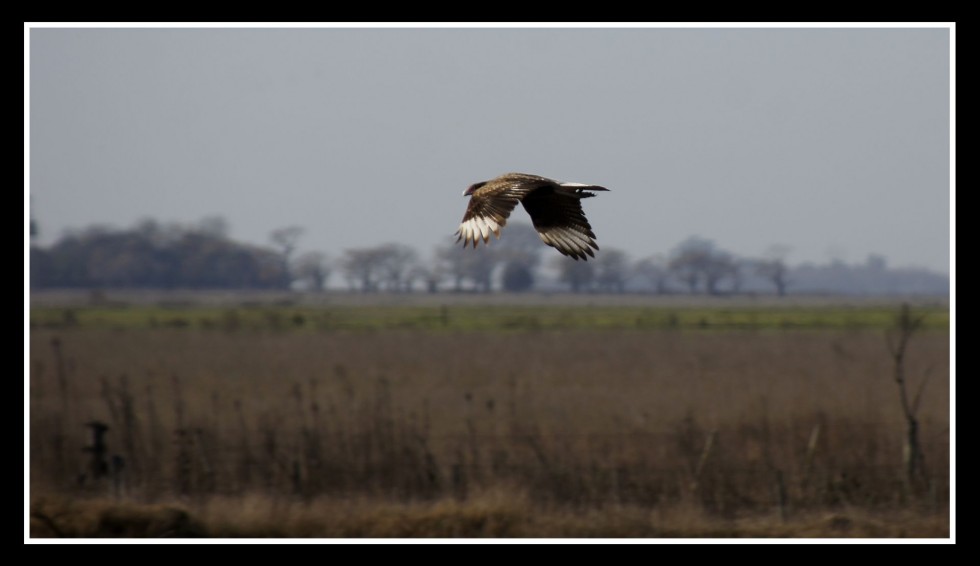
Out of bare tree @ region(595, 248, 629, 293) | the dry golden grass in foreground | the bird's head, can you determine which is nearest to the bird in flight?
the bird's head

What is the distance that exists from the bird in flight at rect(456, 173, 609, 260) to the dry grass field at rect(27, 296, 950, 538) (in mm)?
6267

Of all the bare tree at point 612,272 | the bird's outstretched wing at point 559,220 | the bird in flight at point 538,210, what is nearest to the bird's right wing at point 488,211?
the bird in flight at point 538,210

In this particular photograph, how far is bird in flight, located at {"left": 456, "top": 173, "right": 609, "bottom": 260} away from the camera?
5004 mm

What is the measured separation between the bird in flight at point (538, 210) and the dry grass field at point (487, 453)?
627 centimetres

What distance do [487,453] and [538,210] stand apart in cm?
803

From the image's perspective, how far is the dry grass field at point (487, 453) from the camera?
11.5 meters

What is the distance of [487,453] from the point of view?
13422mm

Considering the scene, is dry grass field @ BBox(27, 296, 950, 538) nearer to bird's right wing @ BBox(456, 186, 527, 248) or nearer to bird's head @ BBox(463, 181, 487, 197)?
bird's head @ BBox(463, 181, 487, 197)

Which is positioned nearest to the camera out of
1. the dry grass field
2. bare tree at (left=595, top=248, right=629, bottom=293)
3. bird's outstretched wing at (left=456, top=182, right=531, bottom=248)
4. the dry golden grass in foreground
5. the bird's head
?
bird's outstretched wing at (left=456, top=182, right=531, bottom=248)

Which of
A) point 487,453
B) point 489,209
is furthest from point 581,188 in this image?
point 487,453

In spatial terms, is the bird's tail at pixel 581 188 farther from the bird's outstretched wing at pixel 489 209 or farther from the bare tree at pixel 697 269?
the bare tree at pixel 697 269

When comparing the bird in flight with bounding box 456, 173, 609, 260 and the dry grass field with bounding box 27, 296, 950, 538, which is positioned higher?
the bird in flight with bounding box 456, 173, 609, 260

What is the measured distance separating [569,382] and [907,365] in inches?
285

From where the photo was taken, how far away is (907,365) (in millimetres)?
22578
